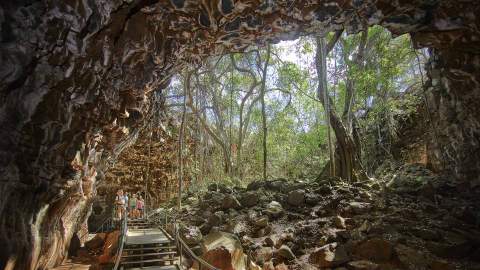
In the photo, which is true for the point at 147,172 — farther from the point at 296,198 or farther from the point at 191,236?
the point at 191,236

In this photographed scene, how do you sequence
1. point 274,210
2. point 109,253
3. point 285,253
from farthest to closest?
1. point 274,210
2. point 109,253
3. point 285,253

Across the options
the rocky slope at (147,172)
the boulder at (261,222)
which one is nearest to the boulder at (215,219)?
the boulder at (261,222)

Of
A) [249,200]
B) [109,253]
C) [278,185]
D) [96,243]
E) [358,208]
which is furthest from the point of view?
[278,185]

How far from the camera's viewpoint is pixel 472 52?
6973 mm

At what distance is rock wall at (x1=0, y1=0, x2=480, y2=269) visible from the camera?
15.8ft

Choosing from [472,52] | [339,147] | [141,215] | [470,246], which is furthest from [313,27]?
[141,215]

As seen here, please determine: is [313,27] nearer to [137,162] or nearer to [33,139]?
[33,139]

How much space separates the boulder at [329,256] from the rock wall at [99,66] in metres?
4.50

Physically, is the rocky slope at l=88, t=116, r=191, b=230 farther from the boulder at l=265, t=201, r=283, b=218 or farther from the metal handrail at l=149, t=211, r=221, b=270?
the metal handrail at l=149, t=211, r=221, b=270

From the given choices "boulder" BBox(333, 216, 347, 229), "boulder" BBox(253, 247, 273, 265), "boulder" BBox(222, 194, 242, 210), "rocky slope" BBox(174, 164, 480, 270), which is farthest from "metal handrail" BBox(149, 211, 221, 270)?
"boulder" BBox(333, 216, 347, 229)

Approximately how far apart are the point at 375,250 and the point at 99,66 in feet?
20.6

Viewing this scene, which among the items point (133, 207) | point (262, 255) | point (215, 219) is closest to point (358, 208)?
point (262, 255)

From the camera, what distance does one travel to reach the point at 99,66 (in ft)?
19.3

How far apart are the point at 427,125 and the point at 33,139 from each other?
486 inches
